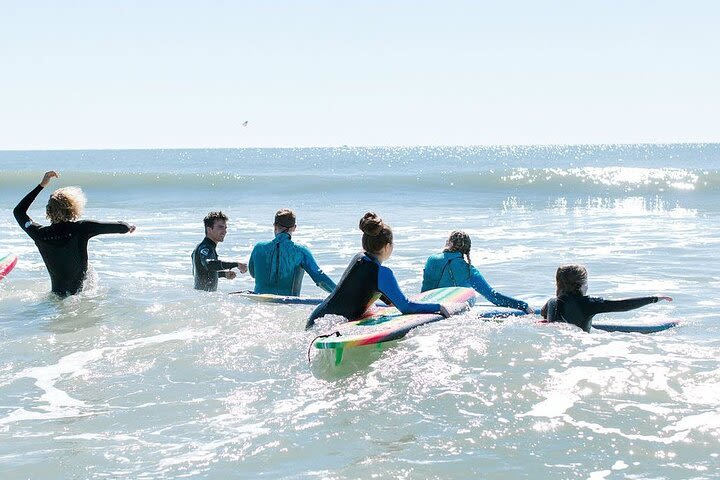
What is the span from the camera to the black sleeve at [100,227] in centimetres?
768

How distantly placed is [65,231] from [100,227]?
0.40 m

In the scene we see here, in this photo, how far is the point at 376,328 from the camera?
6395 millimetres

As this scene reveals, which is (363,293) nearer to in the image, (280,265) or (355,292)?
(355,292)

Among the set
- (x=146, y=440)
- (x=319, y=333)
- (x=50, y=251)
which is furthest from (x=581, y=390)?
(x=50, y=251)

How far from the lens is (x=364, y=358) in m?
6.15

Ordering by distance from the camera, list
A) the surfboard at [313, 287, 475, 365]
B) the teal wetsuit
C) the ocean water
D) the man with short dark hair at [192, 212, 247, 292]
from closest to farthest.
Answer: the ocean water < the surfboard at [313, 287, 475, 365] < the teal wetsuit < the man with short dark hair at [192, 212, 247, 292]

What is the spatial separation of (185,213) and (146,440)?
77.7 ft

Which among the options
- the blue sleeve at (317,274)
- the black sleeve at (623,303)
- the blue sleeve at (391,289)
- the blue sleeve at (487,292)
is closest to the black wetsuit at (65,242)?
the blue sleeve at (317,274)

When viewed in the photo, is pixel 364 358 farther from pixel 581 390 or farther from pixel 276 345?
pixel 581 390

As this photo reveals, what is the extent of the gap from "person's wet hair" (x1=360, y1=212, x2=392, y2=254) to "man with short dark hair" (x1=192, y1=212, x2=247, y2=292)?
2373mm

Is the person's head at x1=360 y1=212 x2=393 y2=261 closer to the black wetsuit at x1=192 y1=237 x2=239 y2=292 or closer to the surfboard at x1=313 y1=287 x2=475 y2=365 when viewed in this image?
the surfboard at x1=313 y1=287 x2=475 y2=365

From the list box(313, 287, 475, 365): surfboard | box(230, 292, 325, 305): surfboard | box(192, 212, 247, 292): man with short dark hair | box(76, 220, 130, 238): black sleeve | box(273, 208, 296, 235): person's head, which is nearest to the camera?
box(313, 287, 475, 365): surfboard

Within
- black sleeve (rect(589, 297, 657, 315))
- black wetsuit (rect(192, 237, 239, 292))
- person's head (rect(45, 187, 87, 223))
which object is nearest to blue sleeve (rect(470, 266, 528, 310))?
black sleeve (rect(589, 297, 657, 315))

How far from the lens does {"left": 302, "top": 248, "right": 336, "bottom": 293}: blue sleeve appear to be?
27.4ft
